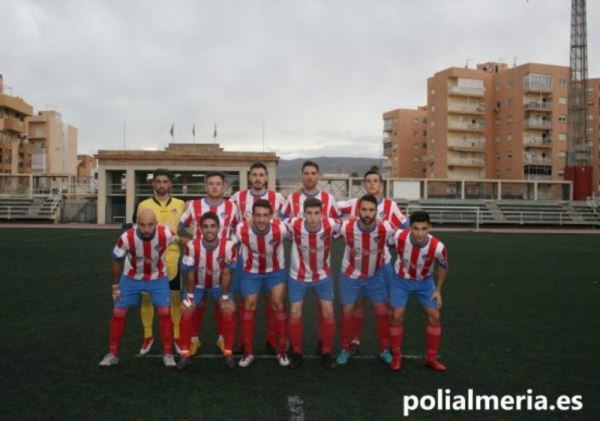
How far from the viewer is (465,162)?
51.9 meters

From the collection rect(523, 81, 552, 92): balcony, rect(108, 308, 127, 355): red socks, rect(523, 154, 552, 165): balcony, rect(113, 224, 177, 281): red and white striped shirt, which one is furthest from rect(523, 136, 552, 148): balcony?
rect(108, 308, 127, 355): red socks

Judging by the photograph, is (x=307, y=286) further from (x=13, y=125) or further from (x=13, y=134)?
(x=13, y=134)

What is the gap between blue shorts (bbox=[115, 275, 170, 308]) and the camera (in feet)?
16.9

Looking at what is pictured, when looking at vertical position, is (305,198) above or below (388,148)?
below

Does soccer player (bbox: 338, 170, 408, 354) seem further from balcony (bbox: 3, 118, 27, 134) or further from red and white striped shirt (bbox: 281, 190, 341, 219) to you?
balcony (bbox: 3, 118, 27, 134)

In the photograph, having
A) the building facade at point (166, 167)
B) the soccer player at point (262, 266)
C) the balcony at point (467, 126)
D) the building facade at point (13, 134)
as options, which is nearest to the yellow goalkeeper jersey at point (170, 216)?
the soccer player at point (262, 266)

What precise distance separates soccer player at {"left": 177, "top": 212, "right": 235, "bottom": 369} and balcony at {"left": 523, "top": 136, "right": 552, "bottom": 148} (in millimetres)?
49920

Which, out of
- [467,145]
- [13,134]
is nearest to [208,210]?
[467,145]

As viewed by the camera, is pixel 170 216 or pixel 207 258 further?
pixel 170 216

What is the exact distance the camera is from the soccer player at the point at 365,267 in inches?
205

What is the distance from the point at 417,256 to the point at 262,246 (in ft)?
5.13

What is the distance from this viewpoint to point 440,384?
4.60 metres

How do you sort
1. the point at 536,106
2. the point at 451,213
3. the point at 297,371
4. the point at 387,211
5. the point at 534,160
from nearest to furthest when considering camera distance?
the point at 297,371
the point at 387,211
the point at 451,213
the point at 536,106
the point at 534,160

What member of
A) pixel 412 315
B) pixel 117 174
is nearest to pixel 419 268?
pixel 412 315
